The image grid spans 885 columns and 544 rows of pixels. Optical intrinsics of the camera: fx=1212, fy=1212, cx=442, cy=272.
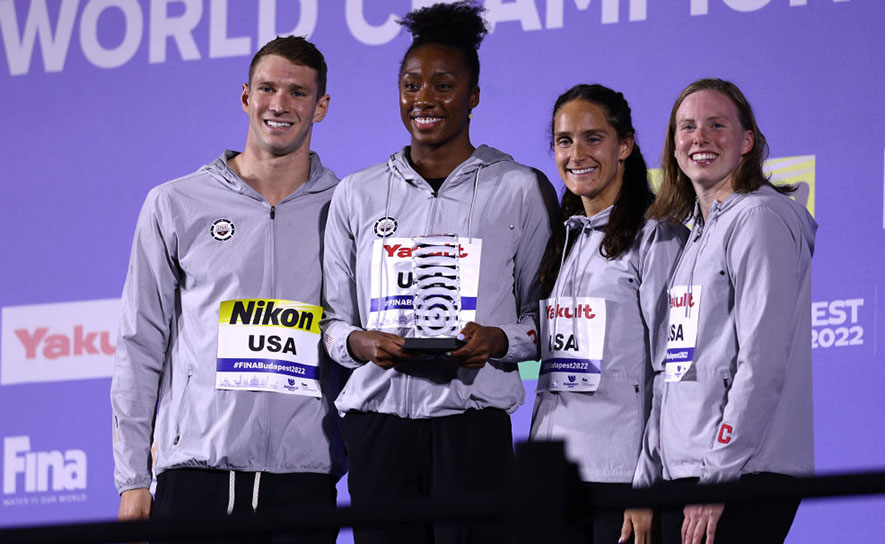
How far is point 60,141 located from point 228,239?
198cm

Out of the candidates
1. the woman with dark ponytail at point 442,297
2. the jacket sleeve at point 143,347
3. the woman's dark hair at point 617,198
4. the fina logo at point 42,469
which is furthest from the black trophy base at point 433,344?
the fina logo at point 42,469

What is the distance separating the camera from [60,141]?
15.4 ft

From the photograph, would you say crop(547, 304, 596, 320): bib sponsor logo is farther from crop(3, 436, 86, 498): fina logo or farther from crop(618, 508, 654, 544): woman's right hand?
crop(3, 436, 86, 498): fina logo

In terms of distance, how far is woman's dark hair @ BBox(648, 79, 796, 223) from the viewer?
262 centimetres

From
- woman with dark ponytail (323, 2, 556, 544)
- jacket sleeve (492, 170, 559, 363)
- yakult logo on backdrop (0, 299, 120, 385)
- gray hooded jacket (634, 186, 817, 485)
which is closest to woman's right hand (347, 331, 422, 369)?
woman with dark ponytail (323, 2, 556, 544)

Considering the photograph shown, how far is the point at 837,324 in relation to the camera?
11.5 feet

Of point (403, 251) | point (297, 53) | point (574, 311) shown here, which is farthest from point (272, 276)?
point (574, 311)

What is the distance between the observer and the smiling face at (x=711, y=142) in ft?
8.59

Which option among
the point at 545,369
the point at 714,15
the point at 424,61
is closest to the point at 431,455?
Result: the point at 545,369

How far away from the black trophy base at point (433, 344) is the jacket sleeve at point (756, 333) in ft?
1.88

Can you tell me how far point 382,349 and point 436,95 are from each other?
635 millimetres

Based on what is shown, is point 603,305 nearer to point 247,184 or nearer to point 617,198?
point 617,198

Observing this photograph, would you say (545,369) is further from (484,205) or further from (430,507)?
(430,507)

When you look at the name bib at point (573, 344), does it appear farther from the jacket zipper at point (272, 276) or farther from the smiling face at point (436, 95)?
the jacket zipper at point (272, 276)
